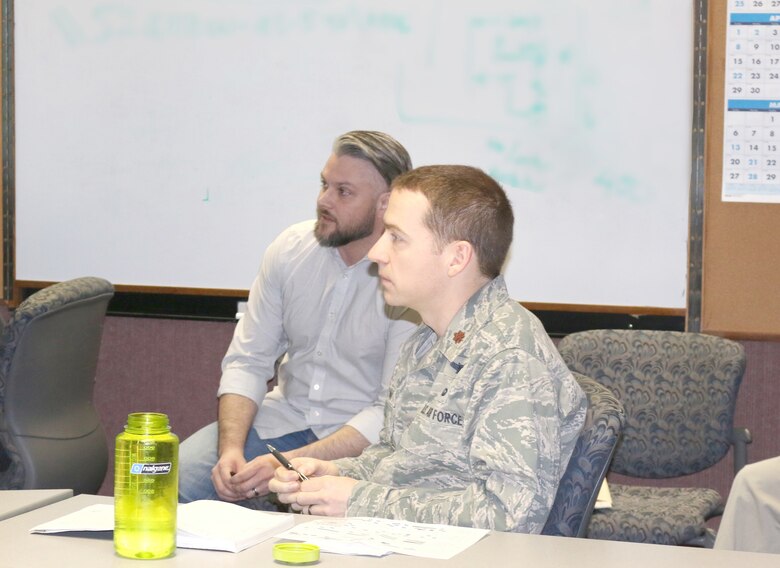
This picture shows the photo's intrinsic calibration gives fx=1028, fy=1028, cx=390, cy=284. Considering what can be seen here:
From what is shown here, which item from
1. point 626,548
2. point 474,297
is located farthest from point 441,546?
point 474,297

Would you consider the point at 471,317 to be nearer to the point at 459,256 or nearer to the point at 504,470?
the point at 459,256

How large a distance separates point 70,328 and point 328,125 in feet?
3.83

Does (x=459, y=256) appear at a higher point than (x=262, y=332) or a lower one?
higher

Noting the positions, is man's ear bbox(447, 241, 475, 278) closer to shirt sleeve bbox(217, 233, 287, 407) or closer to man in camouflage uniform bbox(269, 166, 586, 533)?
man in camouflage uniform bbox(269, 166, 586, 533)

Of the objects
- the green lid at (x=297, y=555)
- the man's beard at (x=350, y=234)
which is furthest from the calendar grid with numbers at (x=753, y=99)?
the green lid at (x=297, y=555)

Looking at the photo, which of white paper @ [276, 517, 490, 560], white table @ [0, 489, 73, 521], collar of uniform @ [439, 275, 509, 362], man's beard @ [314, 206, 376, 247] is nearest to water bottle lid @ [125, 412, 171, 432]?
white paper @ [276, 517, 490, 560]

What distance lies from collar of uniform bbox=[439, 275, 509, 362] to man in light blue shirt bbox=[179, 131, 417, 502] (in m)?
0.90

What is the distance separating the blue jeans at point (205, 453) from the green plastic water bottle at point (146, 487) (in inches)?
56.0

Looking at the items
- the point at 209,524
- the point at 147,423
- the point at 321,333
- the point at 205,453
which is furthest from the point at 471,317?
the point at 205,453

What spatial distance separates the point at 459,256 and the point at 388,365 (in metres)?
0.93

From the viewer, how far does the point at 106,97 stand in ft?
12.3

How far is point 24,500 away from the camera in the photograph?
1692 mm

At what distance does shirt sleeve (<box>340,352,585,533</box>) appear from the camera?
161 centimetres

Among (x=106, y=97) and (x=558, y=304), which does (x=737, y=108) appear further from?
(x=106, y=97)
